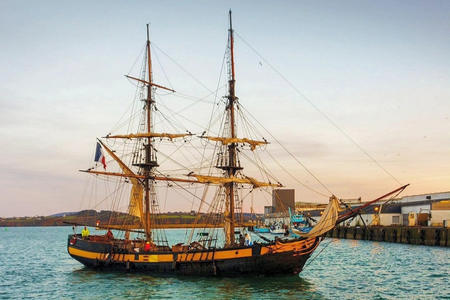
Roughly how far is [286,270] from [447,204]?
58.7m

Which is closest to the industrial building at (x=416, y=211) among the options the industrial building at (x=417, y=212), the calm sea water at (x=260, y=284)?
the industrial building at (x=417, y=212)

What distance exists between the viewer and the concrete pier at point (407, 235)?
234 feet

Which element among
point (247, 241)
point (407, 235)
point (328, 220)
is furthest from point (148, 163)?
point (407, 235)

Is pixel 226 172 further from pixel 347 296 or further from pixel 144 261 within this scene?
pixel 347 296

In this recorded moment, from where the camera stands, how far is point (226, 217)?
4431cm

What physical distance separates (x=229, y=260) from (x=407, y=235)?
50.7 meters

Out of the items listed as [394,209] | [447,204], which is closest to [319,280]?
[447,204]

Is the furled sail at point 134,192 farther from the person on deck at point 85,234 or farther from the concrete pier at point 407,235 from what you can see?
the concrete pier at point 407,235

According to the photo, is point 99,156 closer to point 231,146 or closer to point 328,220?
point 231,146

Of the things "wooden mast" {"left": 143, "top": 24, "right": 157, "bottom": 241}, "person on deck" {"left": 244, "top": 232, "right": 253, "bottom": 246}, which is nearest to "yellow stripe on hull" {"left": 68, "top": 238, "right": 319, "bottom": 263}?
"person on deck" {"left": 244, "top": 232, "right": 253, "bottom": 246}

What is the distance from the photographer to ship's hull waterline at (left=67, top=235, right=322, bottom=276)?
38.7 meters

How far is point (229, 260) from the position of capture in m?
39.3

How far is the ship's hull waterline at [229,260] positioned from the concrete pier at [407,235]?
811 inches

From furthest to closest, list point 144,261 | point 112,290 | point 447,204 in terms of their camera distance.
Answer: point 447,204, point 144,261, point 112,290
